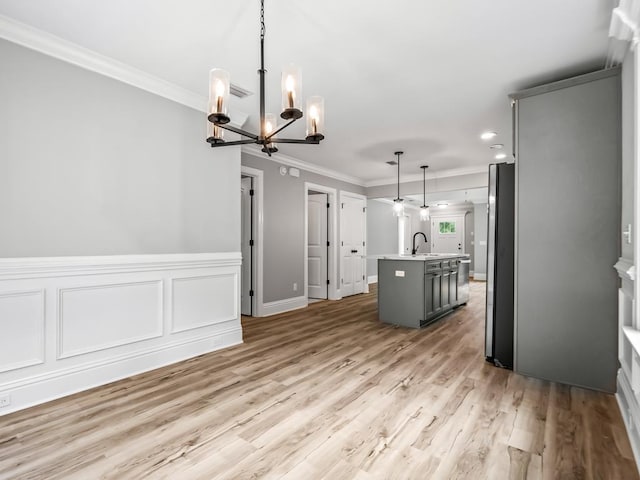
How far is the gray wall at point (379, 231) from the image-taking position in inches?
350

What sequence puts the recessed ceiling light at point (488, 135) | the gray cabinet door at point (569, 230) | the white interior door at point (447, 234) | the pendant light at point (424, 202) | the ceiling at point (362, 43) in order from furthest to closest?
the white interior door at point (447, 234), the pendant light at point (424, 202), the recessed ceiling light at point (488, 135), the gray cabinet door at point (569, 230), the ceiling at point (362, 43)

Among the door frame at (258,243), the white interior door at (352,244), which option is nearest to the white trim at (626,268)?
the door frame at (258,243)

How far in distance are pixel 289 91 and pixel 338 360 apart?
8.14 feet

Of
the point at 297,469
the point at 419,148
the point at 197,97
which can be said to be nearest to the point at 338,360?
the point at 297,469

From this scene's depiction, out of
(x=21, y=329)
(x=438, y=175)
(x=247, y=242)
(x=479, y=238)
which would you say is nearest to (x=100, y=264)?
(x=21, y=329)

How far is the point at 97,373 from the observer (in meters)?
2.60

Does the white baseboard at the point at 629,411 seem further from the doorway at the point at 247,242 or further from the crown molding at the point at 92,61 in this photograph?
the doorway at the point at 247,242

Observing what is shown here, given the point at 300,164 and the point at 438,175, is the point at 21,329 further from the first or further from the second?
the point at 438,175

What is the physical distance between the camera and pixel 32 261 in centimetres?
230

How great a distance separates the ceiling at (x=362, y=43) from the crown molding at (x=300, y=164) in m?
1.31

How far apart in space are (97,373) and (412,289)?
3.50 meters

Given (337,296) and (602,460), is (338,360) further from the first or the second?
(337,296)

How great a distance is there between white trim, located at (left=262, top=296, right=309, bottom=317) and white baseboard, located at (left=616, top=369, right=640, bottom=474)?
4.10m

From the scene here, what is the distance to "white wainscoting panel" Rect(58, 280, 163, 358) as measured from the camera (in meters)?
2.47
